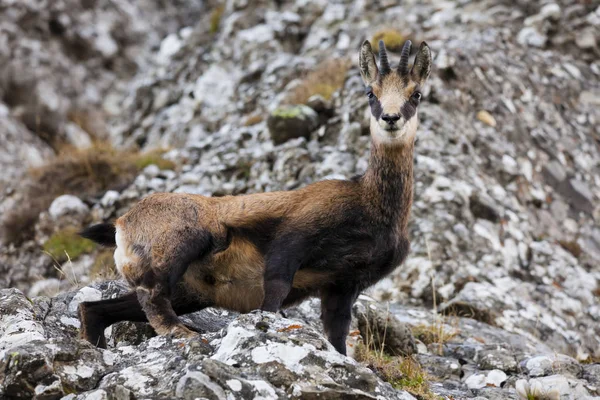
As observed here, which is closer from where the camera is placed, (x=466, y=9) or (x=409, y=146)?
(x=409, y=146)

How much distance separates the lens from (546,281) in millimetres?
9516

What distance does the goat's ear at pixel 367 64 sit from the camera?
271 inches

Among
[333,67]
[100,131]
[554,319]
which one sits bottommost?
[554,319]

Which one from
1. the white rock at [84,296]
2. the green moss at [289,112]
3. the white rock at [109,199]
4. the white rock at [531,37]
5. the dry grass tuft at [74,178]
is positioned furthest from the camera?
the white rock at [531,37]

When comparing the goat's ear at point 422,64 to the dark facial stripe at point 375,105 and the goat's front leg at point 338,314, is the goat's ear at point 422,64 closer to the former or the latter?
the dark facial stripe at point 375,105

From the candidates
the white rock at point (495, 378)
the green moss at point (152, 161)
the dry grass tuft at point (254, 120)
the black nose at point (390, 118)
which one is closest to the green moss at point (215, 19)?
the green moss at point (152, 161)

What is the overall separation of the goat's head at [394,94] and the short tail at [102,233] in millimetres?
2432

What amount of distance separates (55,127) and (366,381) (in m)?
13.7

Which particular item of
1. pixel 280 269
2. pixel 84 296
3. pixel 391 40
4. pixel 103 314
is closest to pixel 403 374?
pixel 280 269

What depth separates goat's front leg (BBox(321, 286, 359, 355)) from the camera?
6078 millimetres

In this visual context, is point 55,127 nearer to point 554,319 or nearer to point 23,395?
point 554,319

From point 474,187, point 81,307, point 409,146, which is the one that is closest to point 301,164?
point 474,187

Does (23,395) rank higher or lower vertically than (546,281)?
higher

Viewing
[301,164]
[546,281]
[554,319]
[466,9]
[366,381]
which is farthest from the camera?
[466,9]
